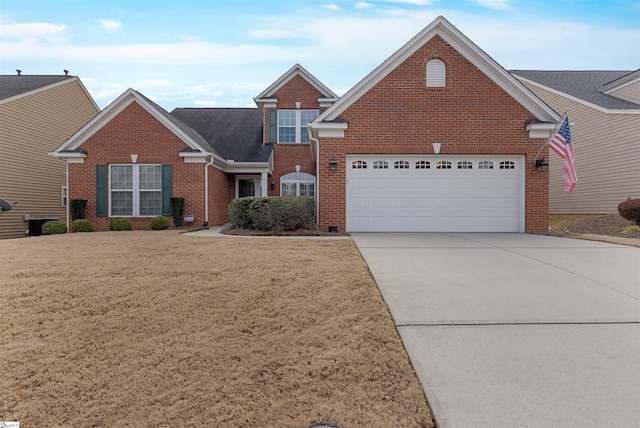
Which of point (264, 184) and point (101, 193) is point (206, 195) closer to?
point (264, 184)

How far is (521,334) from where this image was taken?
389cm

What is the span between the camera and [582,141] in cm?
1831

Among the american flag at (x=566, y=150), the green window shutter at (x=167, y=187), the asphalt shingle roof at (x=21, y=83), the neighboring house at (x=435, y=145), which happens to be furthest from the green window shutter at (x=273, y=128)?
the american flag at (x=566, y=150)

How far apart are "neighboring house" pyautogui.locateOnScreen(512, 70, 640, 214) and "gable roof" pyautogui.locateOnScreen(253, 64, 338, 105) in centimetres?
995

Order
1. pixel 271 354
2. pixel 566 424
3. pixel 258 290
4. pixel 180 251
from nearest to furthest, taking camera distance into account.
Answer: pixel 566 424
pixel 271 354
pixel 258 290
pixel 180 251

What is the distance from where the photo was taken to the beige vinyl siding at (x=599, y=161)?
16.2 m

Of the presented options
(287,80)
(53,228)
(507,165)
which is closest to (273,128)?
(287,80)

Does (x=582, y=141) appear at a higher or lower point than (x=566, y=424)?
higher

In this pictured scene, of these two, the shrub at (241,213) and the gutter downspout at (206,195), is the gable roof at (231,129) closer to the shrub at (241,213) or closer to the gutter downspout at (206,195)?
the gutter downspout at (206,195)

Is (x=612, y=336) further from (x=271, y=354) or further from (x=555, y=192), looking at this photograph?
(x=555, y=192)

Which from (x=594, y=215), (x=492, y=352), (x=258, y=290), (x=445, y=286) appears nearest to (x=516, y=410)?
(x=492, y=352)

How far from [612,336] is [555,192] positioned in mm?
18843

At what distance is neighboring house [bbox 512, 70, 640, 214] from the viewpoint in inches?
641

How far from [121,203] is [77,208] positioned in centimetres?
149
